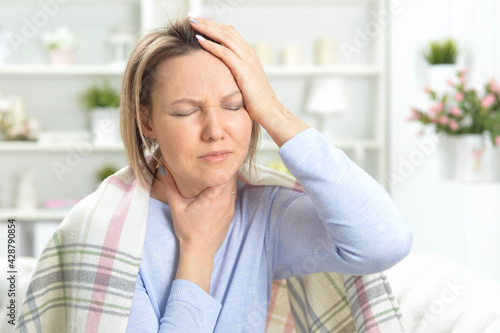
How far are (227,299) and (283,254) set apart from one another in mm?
140

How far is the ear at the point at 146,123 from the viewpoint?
111 centimetres

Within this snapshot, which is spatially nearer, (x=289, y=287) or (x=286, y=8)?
(x=289, y=287)

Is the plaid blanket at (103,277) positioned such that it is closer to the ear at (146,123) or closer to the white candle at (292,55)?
the ear at (146,123)

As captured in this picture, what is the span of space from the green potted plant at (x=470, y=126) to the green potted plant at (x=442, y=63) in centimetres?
50

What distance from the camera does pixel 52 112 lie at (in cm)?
423

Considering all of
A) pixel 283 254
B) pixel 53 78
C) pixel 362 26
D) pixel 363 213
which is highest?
pixel 362 26

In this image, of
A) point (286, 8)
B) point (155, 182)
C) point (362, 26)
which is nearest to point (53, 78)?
point (286, 8)

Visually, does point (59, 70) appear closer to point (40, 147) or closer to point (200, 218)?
point (40, 147)

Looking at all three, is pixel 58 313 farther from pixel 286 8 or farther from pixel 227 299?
pixel 286 8

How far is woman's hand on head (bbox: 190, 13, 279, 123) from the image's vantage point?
1.01m

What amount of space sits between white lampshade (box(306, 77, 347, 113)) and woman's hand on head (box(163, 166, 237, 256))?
300 cm

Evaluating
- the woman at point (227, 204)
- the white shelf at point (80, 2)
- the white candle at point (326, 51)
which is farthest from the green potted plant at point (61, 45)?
the woman at point (227, 204)

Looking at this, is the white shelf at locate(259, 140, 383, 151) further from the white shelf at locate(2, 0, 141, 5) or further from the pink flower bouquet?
the white shelf at locate(2, 0, 141, 5)

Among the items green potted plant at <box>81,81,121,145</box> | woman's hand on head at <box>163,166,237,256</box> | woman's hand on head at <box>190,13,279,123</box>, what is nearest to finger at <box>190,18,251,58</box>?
woman's hand on head at <box>190,13,279,123</box>
